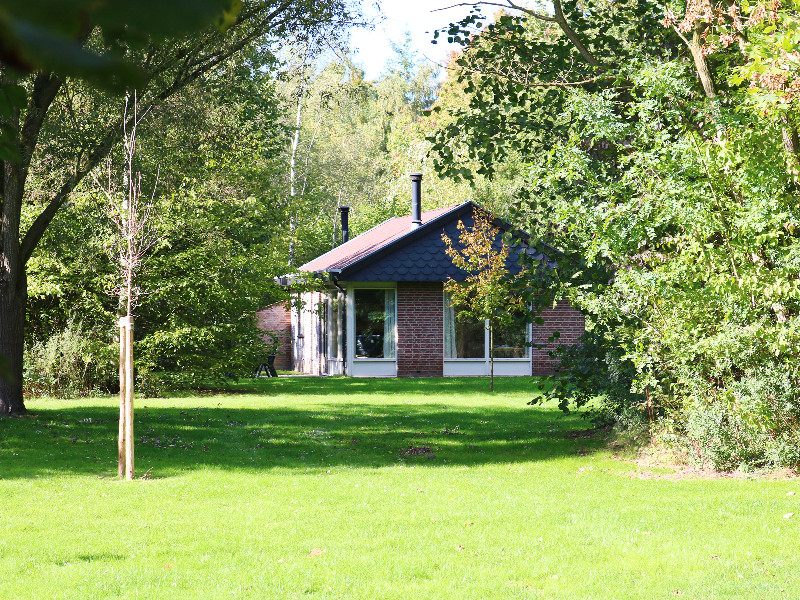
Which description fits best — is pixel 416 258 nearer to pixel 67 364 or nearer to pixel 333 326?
pixel 333 326

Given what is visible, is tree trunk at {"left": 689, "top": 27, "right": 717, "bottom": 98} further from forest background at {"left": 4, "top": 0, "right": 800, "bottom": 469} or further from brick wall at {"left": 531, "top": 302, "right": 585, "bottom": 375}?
brick wall at {"left": 531, "top": 302, "right": 585, "bottom": 375}

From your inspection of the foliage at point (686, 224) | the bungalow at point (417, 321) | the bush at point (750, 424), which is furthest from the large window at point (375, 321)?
the bush at point (750, 424)

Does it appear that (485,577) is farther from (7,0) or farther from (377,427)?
(377,427)

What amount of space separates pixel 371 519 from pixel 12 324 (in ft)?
27.6

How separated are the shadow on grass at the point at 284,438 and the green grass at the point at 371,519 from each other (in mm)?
63

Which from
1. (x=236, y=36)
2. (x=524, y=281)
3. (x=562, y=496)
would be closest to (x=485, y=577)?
(x=562, y=496)

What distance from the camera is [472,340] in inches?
968

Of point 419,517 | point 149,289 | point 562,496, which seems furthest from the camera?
point 149,289

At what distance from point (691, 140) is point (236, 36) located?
7524mm

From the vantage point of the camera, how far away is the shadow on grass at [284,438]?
10219mm

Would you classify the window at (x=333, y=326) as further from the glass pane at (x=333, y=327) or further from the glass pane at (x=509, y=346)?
the glass pane at (x=509, y=346)

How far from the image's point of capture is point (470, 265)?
19688 millimetres

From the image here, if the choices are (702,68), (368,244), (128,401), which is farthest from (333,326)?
(702,68)

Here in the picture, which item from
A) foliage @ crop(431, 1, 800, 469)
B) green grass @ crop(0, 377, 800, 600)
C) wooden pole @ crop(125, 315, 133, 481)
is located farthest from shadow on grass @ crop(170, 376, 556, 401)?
wooden pole @ crop(125, 315, 133, 481)
